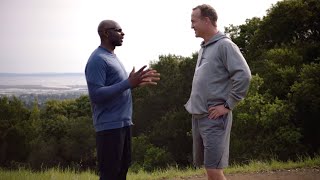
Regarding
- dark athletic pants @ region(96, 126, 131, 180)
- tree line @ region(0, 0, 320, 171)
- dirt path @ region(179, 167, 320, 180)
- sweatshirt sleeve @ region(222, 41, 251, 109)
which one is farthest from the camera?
tree line @ region(0, 0, 320, 171)

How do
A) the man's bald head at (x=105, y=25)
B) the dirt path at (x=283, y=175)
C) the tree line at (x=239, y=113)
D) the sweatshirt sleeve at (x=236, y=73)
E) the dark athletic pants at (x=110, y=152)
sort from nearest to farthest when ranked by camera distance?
the sweatshirt sleeve at (x=236, y=73) < the dark athletic pants at (x=110, y=152) < the man's bald head at (x=105, y=25) < the dirt path at (x=283, y=175) < the tree line at (x=239, y=113)

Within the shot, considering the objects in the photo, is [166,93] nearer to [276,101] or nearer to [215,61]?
[276,101]

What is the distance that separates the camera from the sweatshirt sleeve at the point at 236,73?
3160 mm

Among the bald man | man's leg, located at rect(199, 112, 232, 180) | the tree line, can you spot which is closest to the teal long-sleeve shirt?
the bald man

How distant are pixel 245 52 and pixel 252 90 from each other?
7.67 metres

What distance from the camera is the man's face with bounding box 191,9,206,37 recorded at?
11.1 feet

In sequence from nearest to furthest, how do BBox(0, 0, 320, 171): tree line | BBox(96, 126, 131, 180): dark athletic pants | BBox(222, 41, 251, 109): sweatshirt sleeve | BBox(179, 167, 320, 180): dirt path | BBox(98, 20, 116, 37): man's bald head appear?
1. BBox(222, 41, 251, 109): sweatshirt sleeve
2. BBox(96, 126, 131, 180): dark athletic pants
3. BBox(98, 20, 116, 37): man's bald head
4. BBox(179, 167, 320, 180): dirt path
5. BBox(0, 0, 320, 171): tree line

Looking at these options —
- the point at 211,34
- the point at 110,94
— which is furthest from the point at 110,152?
the point at 211,34

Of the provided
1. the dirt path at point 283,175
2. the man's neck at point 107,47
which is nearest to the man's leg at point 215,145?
the man's neck at point 107,47

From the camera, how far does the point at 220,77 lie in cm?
328

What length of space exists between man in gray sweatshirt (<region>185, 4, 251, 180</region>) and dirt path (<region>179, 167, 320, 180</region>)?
324 centimetres

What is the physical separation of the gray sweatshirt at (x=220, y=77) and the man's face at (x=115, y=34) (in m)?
0.78

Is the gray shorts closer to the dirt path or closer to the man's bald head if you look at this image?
the man's bald head

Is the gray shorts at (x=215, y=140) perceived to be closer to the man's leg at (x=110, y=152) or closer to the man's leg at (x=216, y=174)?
the man's leg at (x=216, y=174)
